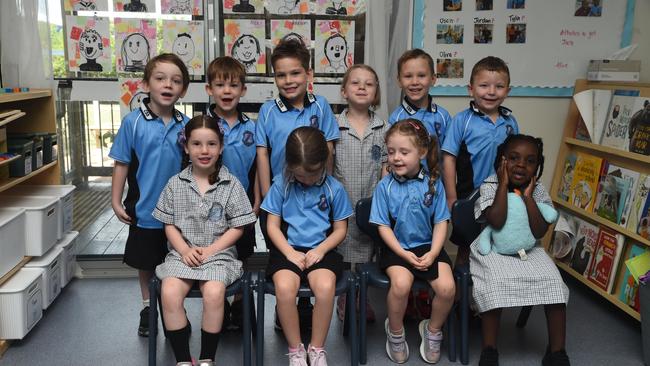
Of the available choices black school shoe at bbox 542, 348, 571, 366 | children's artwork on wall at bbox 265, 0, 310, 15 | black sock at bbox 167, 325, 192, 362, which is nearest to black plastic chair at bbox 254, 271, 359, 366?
black sock at bbox 167, 325, 192, 362

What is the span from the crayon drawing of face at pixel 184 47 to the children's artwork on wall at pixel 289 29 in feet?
1.42

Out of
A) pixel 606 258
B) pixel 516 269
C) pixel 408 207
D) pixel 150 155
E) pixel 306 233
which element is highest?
pixel 150 155

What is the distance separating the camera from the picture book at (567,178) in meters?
3.04

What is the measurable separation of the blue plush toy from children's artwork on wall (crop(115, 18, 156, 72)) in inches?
75.9

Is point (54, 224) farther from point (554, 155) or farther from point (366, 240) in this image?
point (554, 155)

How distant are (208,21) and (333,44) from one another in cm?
67

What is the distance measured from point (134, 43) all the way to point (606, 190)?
2.52 meters

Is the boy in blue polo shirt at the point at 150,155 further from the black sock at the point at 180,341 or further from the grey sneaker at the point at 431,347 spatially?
the grey sneaker at the point at 431,347

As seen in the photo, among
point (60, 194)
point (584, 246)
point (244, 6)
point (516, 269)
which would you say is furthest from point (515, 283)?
point (60, 194)

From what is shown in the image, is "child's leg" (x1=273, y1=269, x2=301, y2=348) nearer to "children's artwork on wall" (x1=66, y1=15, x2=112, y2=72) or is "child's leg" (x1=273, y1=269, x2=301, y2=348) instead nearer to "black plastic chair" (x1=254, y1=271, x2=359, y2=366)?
"black plastic chair" (x1=254, y1=271, x2=359, y2=366)

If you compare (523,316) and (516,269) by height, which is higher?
(516,269)

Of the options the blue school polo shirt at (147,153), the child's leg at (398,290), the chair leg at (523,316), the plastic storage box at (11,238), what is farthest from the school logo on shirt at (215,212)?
the chair leg at (523,316)

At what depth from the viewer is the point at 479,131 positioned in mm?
2379

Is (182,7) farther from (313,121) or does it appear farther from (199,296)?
(199,296)
